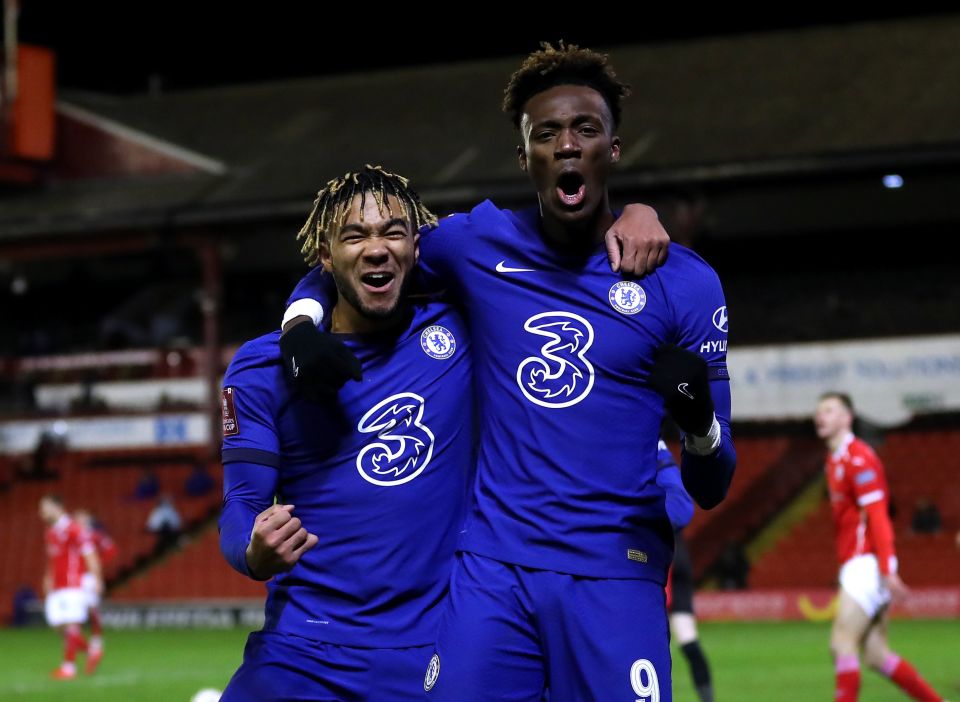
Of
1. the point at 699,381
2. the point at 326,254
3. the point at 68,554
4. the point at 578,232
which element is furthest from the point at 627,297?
the point at 68,554

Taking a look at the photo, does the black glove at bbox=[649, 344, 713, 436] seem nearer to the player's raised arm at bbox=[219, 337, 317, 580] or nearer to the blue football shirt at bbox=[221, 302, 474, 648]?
the blue football shirt at bbox=[221, 302, 474, 648]

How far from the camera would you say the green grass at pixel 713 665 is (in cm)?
1184

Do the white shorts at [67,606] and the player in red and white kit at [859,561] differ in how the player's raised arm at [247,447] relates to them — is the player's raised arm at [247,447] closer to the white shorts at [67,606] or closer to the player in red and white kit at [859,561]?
the player in red and white kit at [859,561]

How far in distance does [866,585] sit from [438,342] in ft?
17.8

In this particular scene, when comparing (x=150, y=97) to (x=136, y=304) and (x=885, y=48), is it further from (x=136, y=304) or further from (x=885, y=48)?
(x=885, y=48)

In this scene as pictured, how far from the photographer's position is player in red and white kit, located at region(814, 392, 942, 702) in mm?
8922

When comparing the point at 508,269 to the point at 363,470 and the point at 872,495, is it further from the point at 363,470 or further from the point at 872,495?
the point at 872,495

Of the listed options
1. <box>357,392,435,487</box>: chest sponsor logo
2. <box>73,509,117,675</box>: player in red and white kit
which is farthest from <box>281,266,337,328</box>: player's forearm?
<box>73,509,117,675</box>: player in red and white kit

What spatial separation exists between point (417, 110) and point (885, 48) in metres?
8.35

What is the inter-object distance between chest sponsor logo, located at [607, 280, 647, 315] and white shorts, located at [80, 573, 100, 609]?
512 inches

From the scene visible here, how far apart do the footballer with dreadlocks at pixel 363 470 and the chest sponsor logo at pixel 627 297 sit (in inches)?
22.7

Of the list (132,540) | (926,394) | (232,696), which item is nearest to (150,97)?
(132,540)

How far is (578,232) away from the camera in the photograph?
404cm

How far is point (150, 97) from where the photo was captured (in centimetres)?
3450
